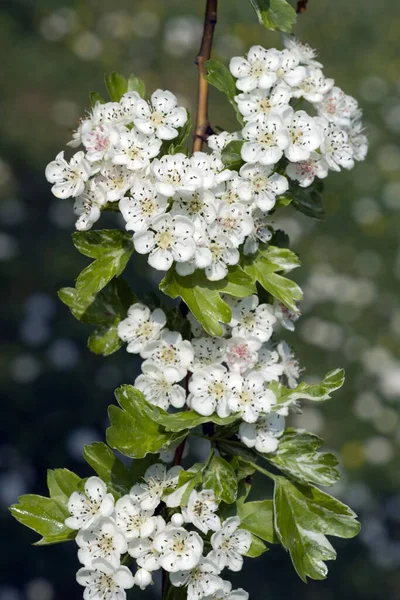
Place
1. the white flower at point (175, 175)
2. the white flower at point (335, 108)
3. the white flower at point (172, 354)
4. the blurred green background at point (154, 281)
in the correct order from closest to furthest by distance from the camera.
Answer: the white flower at point (175, 175) < the white flower at point (172, 354) < the white flower at point (335, 108) < the blurred green background at point (154, 281)

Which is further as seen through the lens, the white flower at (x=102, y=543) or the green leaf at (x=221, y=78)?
the green leaf at (x=221, y=78)

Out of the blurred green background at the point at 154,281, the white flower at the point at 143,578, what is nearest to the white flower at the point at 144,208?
the white flower at the point at 143,578

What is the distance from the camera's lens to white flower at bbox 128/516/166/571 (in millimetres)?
1100

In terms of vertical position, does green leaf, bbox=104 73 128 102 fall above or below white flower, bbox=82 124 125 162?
below

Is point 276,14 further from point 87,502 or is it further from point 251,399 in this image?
point 87,502

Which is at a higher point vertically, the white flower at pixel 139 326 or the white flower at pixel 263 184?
the white flower at pixel 263 184

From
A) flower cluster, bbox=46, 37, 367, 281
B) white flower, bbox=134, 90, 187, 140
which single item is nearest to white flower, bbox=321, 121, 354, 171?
flower cluster, bbox=46, 37, 367, 281

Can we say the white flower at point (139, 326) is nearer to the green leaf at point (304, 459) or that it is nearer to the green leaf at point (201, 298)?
the green leaf at point (201, 298)

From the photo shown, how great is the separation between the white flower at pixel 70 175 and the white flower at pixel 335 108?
14.0 inches

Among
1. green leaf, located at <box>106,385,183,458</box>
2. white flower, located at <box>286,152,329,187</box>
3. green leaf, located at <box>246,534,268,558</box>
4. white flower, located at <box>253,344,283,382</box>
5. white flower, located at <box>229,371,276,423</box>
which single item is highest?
white flower, located at <box>286,152,329,187</box>

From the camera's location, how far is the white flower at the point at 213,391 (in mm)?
1124

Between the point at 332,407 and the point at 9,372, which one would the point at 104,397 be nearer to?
the point at 9,372

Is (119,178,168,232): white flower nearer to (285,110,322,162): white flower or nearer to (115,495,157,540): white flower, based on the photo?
(285,110,322,162): white flower

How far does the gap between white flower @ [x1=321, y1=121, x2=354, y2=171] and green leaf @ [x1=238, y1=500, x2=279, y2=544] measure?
47 cm
